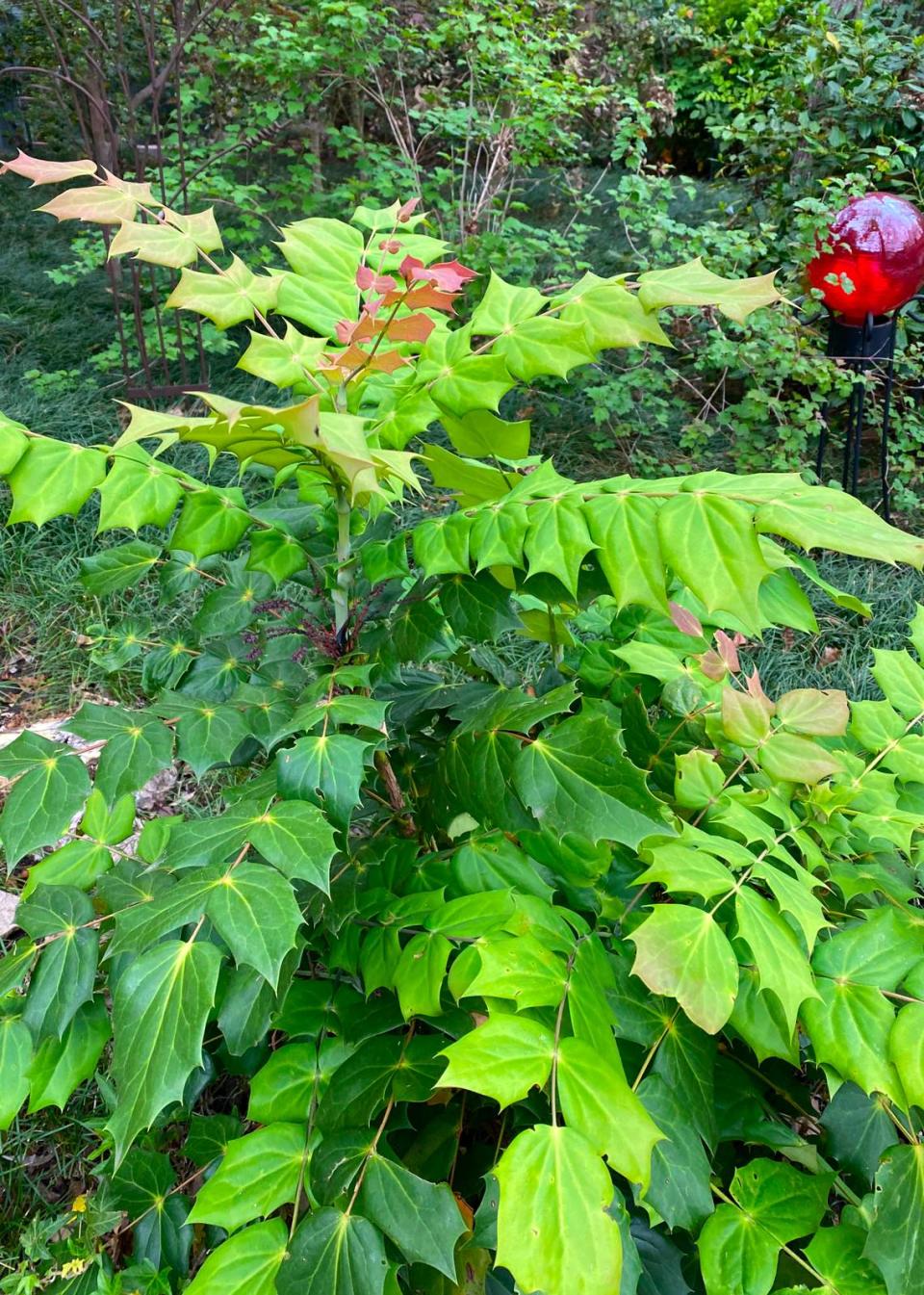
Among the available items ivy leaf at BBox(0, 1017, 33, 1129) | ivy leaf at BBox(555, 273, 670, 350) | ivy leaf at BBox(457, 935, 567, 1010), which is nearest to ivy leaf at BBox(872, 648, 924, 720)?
ivy leaf at BBox(555, 273, 670, 350)

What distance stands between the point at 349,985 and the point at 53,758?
0.52 metres

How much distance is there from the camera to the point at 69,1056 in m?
1.09

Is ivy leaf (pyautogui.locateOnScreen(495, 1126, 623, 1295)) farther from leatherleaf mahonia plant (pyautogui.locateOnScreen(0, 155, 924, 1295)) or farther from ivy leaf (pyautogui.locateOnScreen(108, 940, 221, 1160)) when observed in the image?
ivy leaf (pyautogui.locateOnScreen(108, 940, 221, 1160))

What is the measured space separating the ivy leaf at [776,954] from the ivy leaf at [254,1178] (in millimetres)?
604

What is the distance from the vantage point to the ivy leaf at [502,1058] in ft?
2.38

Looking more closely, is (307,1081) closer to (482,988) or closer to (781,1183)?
(482,988)

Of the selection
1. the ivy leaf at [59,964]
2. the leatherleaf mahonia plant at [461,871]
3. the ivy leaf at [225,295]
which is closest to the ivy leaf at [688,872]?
the leatherleaf mahonia plant at [461,871]

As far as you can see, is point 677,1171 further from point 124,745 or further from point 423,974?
point 124,745

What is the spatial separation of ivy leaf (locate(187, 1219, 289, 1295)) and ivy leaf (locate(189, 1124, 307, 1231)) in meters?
0.02

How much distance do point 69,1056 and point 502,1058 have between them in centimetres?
64

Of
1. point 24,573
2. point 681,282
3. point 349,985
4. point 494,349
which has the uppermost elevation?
point 681,282

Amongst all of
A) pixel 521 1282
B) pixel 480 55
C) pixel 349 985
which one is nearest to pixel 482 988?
pixel 521 1282

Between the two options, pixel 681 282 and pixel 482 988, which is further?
pixel 681 282

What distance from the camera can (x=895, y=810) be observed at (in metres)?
1.07
